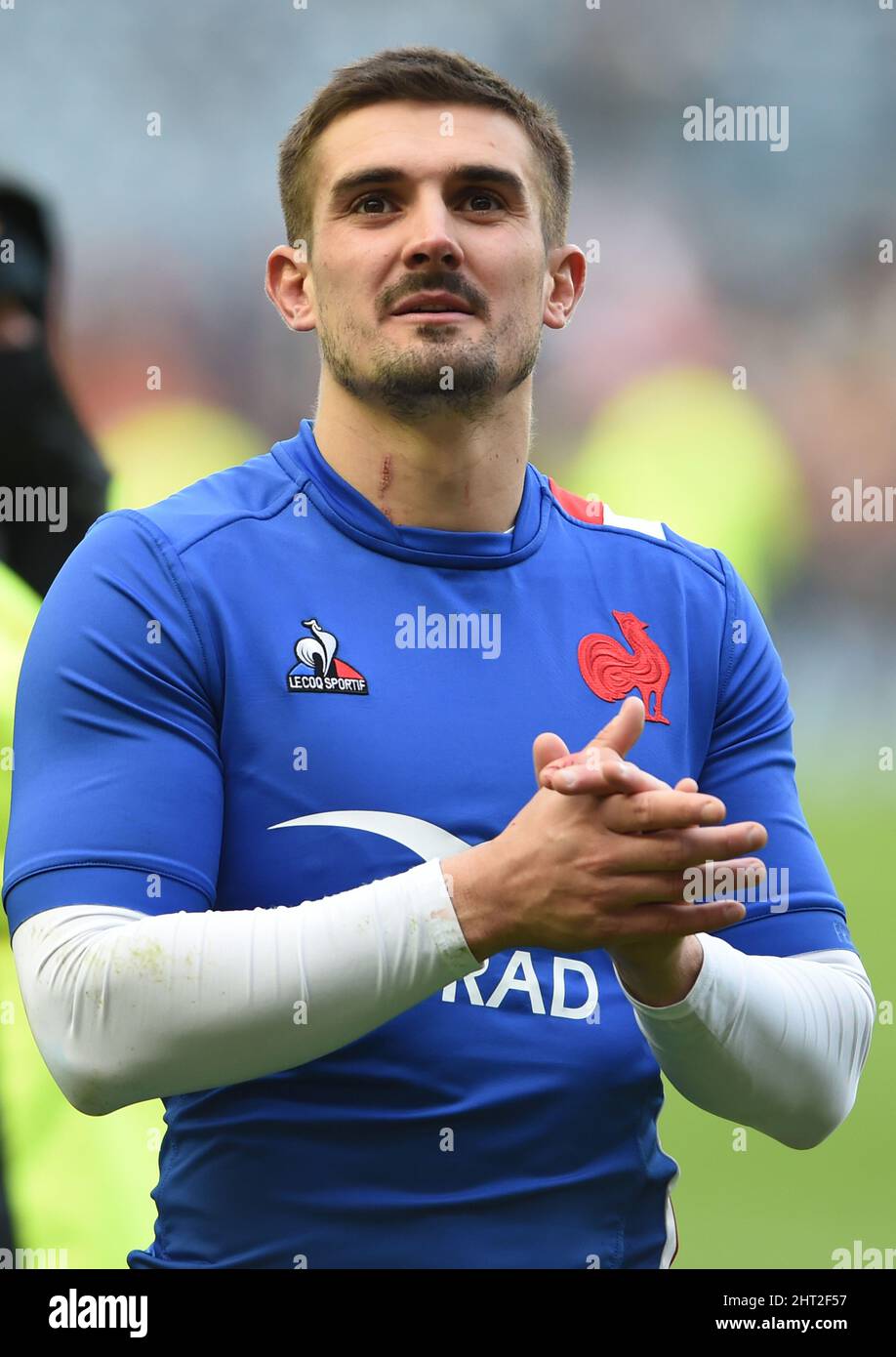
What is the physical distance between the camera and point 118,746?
5.18 feet

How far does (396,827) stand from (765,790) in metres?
0.51

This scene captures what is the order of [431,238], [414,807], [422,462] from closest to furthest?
1. [414,807]
2. [431,238]
3. [422,462]

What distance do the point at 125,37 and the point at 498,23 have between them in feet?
3.22

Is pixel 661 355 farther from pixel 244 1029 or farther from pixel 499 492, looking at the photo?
pixel 244 1029

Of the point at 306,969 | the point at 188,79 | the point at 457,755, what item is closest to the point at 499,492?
the point at 457,755

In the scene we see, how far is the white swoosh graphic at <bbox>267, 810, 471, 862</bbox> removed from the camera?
167 centimetres

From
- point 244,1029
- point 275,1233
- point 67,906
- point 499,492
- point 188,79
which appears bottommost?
point 275,1233

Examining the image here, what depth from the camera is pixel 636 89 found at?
4090 millimetres

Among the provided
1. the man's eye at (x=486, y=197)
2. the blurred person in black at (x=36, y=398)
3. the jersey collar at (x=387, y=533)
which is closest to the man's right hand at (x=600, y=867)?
the jersey collar at (x=387, y=533)

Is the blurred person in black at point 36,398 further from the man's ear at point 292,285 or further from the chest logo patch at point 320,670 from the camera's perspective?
the chest logo patch at point 320,670

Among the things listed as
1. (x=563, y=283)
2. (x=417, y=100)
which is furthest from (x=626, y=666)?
(x=417, y=100)

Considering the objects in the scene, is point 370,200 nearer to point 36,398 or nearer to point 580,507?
point 580,507

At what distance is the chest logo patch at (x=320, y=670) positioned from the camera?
5.56 feet

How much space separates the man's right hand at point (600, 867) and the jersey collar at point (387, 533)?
460 mm
